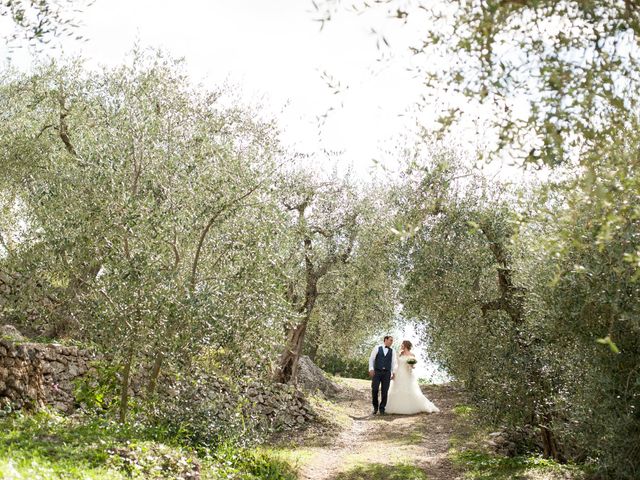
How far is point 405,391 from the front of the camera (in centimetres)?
2256

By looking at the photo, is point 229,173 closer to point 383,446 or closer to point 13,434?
point 13,434

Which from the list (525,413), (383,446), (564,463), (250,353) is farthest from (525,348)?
(250,353)

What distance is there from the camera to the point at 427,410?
22969mm

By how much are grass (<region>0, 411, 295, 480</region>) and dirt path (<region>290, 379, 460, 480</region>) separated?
1488 mm

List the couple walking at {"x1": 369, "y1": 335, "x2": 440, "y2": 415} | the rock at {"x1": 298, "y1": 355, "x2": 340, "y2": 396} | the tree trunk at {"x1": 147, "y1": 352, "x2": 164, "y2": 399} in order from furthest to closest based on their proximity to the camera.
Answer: the rock at {"x1": 298, "y1": 355, "x2": 340, "y2": 396}, the couple walking at {"x1": 369, "y1": 335, "x2": 440, "y2": 415}, the tree trunk at {"x1": 147, "y1": 352, "x2": 164, "y2": 399}

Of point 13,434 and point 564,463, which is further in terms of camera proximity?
point 564,463

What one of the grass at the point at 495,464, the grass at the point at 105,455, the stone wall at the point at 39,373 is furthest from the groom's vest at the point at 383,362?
the stone wall at the point at 39,373

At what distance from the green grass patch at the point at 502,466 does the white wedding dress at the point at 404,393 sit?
6242mm

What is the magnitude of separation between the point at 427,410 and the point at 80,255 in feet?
45.6

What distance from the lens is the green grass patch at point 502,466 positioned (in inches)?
549

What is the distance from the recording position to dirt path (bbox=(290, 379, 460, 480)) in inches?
576

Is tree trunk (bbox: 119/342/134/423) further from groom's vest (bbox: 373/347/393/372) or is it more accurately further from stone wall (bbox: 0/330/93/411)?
groom's vest (bbox: 373/347/393/372)

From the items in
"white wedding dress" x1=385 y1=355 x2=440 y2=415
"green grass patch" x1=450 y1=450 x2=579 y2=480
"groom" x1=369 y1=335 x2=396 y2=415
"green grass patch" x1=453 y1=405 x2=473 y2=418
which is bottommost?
"green grass patch" x1=450 y1=450 x2=579 y2=480

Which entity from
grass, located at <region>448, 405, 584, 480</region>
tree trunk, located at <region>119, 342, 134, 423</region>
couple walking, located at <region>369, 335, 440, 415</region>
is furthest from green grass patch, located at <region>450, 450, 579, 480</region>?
tree trunk, located at <region>119, 342, 134, 423</region>
